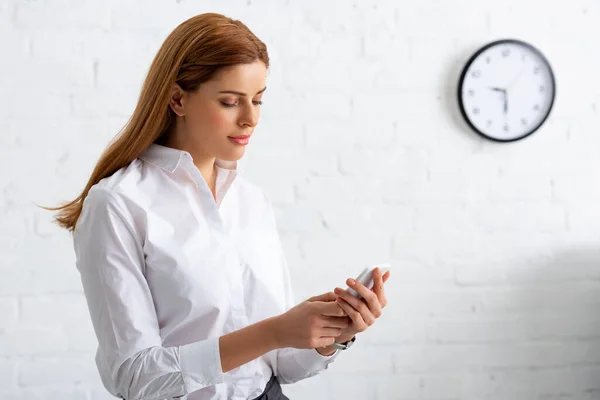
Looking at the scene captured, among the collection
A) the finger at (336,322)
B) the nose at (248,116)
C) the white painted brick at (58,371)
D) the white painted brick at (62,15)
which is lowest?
the white painted brick at (58,371)

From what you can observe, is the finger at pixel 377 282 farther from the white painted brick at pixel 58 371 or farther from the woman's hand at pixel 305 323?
the white painted brick at pixel 58 371

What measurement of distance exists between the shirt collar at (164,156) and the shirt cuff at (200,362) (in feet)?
1.03

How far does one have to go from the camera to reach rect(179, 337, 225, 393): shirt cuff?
1.17 metres

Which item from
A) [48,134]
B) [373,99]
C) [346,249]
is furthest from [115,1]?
[346,249]

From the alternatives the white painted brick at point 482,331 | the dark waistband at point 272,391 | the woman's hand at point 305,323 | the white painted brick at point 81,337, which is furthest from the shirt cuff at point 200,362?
the white painted brick at point 482,331

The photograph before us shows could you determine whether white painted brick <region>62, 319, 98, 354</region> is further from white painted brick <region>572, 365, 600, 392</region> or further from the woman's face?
white painted brick <region>572, 365, 600, 392</region>

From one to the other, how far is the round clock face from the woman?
125cm

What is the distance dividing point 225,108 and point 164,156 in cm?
14

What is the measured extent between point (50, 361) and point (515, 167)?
1.57 metres

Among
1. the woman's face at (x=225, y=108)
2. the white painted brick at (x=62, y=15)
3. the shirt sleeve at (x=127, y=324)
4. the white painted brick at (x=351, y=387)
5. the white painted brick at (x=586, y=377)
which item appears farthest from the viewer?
the white painted brick at (x=586, y=377)

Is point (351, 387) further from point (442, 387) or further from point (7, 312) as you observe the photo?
point (7, 312)

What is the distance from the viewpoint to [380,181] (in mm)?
2373

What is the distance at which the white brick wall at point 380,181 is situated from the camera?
86.7 inches

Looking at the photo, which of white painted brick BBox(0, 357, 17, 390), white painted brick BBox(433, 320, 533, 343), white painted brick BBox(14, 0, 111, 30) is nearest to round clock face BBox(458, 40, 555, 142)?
white painted brick BBox(433, 320, 533, 343)
